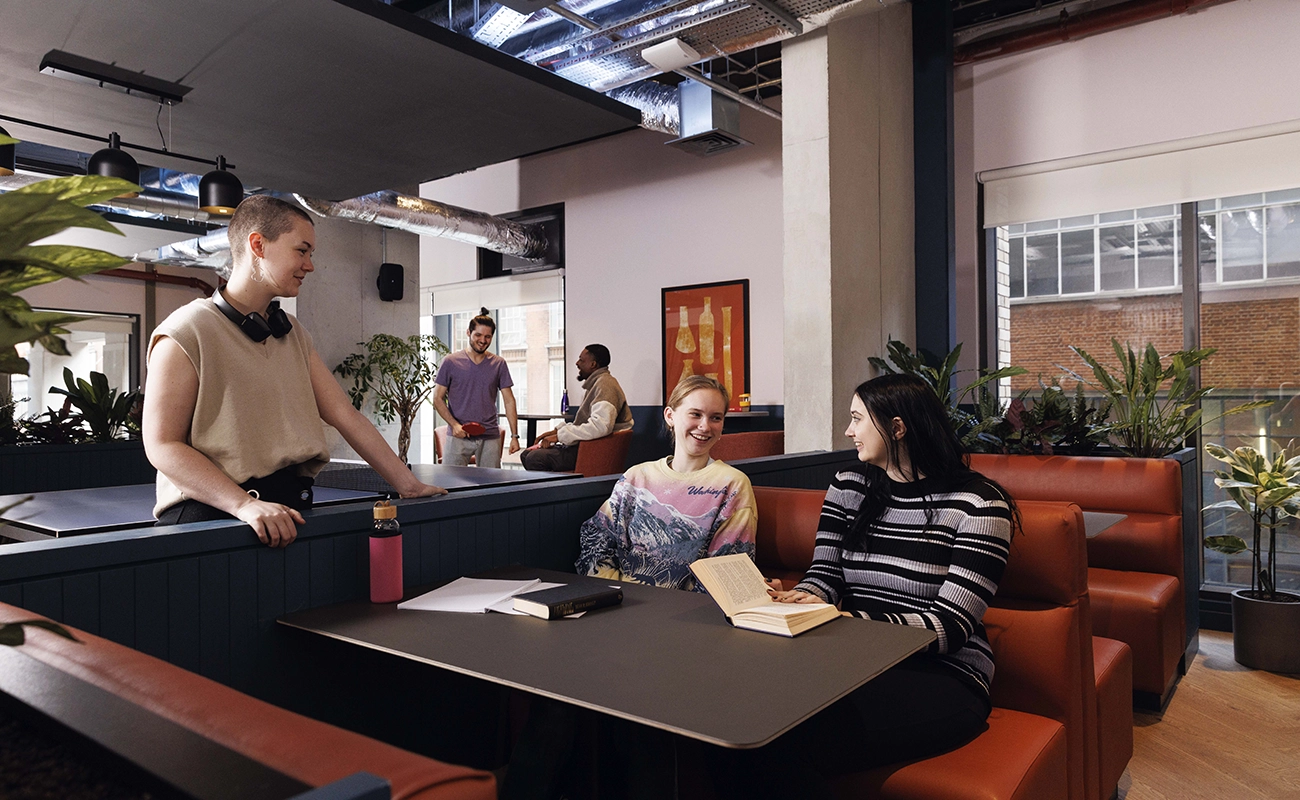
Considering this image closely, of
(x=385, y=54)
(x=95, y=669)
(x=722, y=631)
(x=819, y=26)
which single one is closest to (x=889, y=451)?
(x=722, y=631)

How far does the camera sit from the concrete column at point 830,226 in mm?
3814

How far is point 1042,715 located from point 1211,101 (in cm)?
403

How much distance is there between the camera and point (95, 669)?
723 millimetres

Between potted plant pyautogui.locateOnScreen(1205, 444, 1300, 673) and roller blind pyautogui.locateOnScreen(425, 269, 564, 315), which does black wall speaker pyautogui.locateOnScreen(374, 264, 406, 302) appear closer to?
roller blind pyautogui.locateOnScreen(425, 269, 564, 315)

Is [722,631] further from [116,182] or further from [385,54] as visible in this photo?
[385,54]

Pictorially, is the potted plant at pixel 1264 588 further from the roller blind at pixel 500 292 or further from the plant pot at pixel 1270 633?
the roller blind at pixel 500 292

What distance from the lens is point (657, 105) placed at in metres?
5.40

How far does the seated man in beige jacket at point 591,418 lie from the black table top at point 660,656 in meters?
3.15

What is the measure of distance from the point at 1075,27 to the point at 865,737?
15.3 feet

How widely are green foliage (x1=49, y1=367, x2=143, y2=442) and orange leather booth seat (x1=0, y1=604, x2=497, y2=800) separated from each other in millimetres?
4727

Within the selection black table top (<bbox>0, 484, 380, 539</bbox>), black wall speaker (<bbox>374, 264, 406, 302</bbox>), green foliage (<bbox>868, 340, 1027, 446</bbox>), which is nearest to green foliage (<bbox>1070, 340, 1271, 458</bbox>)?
green foliage (<bbox>868, 340, 1027, 446</bbox>)

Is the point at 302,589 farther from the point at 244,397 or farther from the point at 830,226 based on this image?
the point at 830,226

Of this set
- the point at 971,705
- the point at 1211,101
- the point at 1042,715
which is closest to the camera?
the point at 971,705

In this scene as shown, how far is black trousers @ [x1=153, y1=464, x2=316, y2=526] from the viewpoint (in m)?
1.68
